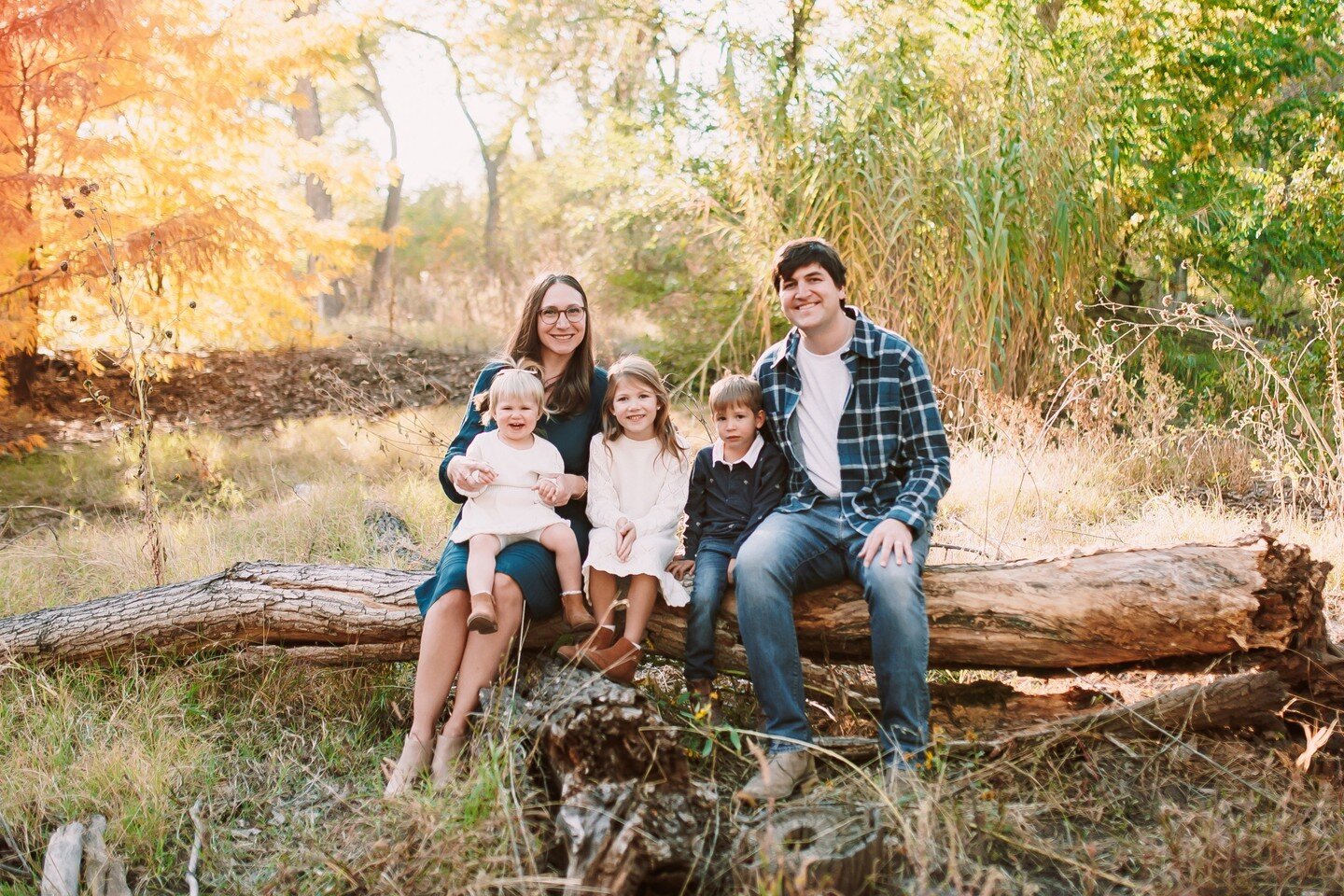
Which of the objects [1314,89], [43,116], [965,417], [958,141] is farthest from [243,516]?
[1314,89]

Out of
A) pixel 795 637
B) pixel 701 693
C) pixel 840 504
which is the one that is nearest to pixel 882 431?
pixel 840 504

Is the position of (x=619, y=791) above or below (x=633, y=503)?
below

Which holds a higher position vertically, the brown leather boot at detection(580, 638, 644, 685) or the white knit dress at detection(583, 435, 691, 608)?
the white knit dress at detection(583, 435, 691, 608)

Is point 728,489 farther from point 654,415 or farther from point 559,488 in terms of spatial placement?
point 559,488

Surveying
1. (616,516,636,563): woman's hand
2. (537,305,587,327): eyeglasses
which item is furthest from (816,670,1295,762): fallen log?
(537,305,587,327): eyeglasses

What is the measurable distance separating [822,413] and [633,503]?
0.68 meters

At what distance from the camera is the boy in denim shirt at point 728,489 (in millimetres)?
3057

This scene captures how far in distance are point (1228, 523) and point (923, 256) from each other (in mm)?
2445

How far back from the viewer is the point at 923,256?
6176 millimetres

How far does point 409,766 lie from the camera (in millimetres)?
Result: 2740

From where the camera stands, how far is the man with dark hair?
2684 millimetres

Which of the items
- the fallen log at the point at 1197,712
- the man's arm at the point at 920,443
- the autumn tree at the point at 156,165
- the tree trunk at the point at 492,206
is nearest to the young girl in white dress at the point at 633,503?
the man's arm at the point at 920,443

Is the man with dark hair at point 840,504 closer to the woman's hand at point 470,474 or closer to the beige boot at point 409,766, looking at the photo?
the woman's hand at point 470,474

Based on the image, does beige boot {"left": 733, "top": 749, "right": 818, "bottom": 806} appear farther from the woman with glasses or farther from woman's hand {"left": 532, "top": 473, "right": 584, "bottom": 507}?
woman's hand {"left": 532, "top": 473, "right": 584, "bottom": 507}
